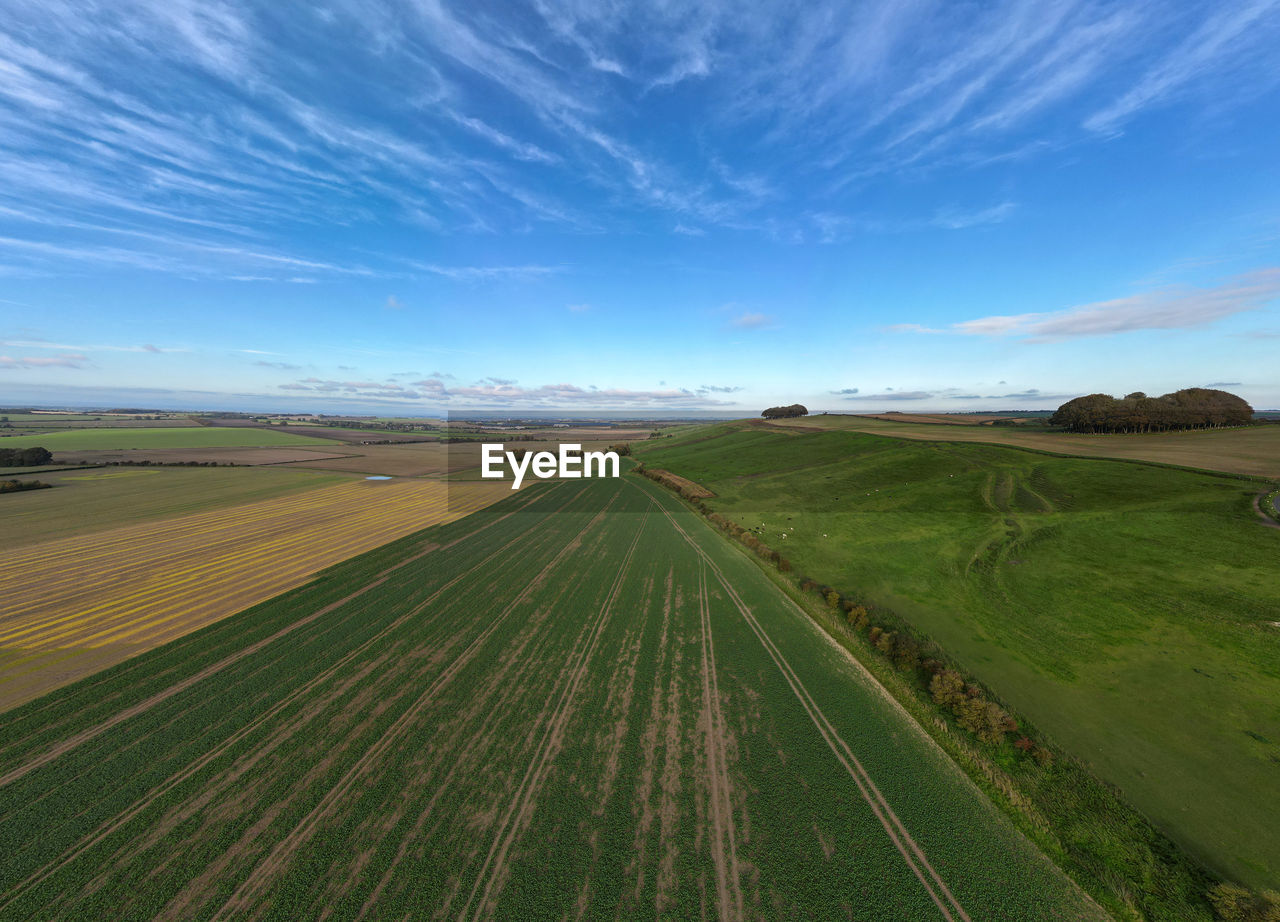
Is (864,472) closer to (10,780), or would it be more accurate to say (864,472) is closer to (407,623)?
(407,623)

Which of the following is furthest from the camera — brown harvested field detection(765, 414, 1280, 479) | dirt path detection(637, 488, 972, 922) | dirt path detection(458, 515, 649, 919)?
brown harvested field detection(765, 414, 1280, 479)

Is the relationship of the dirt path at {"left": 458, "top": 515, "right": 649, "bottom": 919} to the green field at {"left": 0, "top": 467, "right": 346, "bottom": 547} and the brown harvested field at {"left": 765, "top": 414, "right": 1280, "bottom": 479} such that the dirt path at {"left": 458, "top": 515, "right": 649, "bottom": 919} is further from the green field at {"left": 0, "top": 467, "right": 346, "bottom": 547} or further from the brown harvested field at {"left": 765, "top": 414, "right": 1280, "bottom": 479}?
the brown harvested field at {"left": 765, "top": 414, "right": 1280, "bottom": 479}

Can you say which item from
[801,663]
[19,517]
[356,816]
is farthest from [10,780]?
[19,517]

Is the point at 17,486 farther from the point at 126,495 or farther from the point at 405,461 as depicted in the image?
the point at 405,461

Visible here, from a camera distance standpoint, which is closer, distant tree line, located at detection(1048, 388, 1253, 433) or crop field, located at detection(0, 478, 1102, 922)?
crop field, located at detection(0, 478, 1102, 922)

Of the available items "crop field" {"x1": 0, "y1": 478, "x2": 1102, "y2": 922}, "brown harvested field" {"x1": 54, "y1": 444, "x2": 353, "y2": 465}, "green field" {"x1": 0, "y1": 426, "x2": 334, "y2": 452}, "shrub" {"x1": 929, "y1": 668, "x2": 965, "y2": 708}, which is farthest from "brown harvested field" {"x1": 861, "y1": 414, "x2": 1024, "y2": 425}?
"green field" {"x1": 0, "y1": 426, "x2": 334, "y2": 452}
